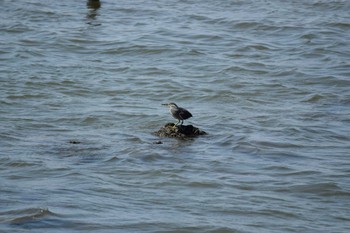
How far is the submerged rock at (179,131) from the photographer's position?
1062 cm

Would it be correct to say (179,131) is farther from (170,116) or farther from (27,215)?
(27,215)

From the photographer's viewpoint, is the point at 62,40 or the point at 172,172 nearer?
Answer: the point at 172,172

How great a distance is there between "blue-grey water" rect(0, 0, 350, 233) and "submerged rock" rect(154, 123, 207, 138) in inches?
4.6

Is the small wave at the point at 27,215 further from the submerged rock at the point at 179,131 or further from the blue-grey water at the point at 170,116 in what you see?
the submerged rock at the point at 179,131

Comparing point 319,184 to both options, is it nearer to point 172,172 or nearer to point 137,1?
point 172,172

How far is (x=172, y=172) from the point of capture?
963 centimetres

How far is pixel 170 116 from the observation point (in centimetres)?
1252

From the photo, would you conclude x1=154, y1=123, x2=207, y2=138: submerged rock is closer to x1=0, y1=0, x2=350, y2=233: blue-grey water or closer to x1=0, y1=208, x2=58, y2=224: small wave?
x1=0, y1=0, x2=350, y2=233: blue-grey water

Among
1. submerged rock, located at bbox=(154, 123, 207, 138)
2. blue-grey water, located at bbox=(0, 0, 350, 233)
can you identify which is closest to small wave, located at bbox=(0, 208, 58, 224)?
blue-grey water, located at bbox=(0, 0, 350, 233)

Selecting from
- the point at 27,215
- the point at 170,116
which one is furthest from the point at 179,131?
the point at 27,215

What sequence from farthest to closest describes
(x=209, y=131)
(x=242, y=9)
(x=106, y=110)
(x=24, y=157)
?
(x=242, y=9) < (x=106, y=110) < (x=209, y=131) < (x=24, y=157)

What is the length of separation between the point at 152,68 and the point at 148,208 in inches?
327

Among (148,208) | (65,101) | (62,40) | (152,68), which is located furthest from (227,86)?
(148,208)

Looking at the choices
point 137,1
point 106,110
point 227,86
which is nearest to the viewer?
point 106,110
